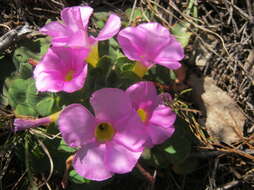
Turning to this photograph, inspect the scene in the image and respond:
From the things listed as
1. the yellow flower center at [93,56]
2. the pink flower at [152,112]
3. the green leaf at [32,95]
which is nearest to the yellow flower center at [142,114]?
the pink flower at [152,112]

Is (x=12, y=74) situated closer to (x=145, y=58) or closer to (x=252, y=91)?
(x=145, y=58)

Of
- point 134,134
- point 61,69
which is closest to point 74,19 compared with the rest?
point 61,69

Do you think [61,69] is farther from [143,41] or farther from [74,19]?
[143,41]

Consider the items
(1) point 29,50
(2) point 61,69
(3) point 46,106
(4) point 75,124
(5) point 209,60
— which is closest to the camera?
(4) point 75,124

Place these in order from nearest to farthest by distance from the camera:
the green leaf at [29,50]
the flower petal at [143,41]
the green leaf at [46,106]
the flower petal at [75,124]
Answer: the flower petal at [75,124], the flower petal at [143,41], the green leaf at [46,106], the green leaf at [29,50]

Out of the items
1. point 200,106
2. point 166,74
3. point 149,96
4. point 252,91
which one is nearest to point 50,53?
point 149,96

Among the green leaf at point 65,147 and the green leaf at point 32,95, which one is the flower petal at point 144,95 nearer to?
the green leaf at point 65,147
